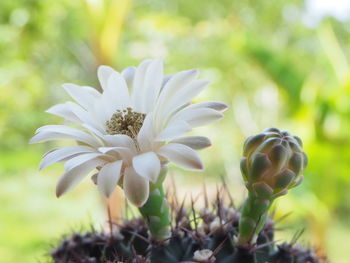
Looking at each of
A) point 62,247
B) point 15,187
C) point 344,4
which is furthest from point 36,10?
point 344,4

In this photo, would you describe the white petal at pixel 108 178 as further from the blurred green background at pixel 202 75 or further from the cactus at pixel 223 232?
the blurred green background at pixel 202 75

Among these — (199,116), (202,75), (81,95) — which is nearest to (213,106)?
(199,116)

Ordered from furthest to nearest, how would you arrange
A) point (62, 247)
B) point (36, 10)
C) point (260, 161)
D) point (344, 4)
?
point (344, 4) < point (36, 10) < point (62, 247) < point (260, 161)

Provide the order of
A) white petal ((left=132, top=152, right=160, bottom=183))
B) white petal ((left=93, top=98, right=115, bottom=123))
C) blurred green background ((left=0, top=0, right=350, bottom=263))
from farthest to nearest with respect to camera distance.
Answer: blurred green background ((left=0, top=0, right=350, bottom=263))
white petal ((left=93, top=98, right=115, bottom=123))
white petal ((left=132, top=152, right=160, bottom=183))

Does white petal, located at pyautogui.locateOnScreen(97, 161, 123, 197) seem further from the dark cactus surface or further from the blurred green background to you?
the blurred green background

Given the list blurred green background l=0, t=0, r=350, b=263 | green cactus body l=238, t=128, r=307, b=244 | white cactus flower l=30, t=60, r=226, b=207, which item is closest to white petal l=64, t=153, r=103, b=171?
white cactus flower l=30, t=60, r=226, b=207

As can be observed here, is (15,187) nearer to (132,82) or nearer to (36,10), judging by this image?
(36,10)

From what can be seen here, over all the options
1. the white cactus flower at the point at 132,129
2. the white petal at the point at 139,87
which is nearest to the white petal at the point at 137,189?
the white cactus flower at the point at 132,129
